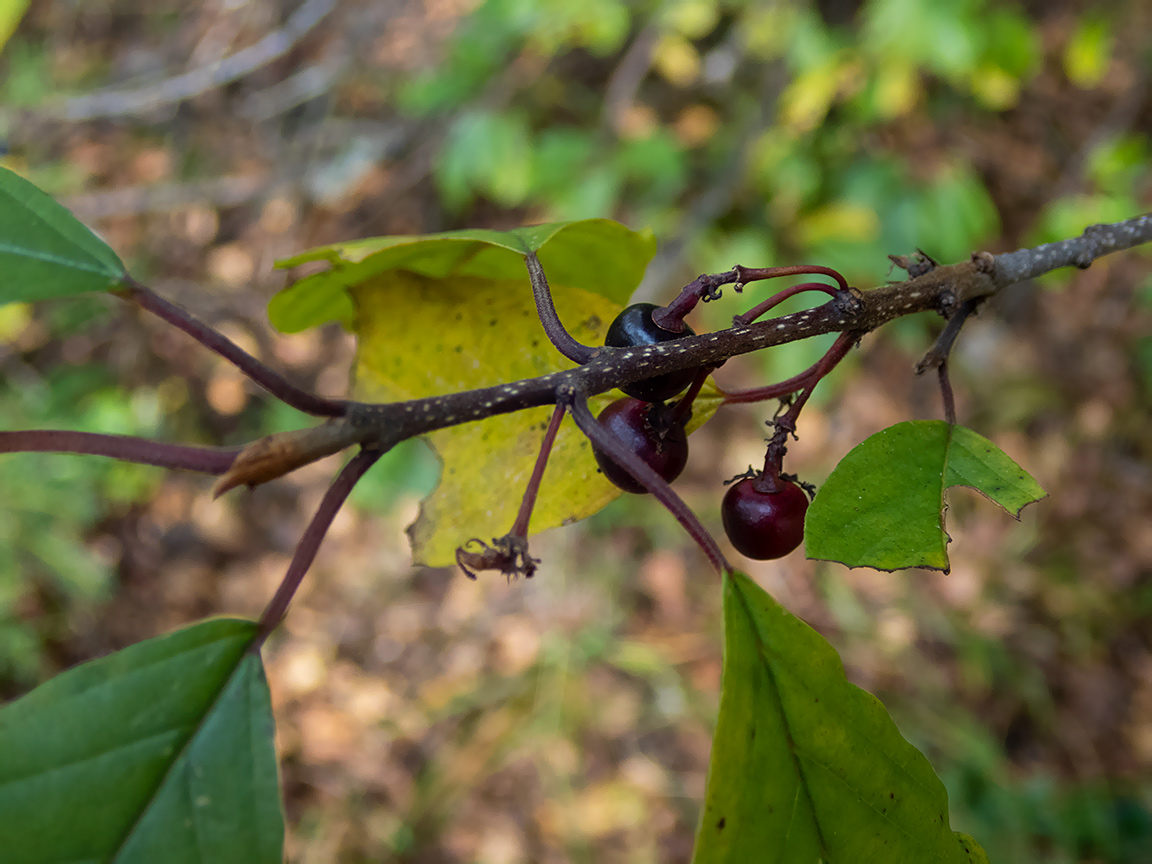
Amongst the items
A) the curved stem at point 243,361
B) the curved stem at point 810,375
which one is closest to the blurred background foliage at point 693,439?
the curved stem at point 810,375

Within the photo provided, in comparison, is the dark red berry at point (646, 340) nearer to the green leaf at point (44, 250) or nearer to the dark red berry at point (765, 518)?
the dark red berry at point (765, 518)

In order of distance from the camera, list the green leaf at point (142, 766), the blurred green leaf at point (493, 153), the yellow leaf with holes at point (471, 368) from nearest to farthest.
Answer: the green leaf at point (142, 766) → the yellow leaf with holes at point (471, 368) → the blurred green leaf at point (493, 153)

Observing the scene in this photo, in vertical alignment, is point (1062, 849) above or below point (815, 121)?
below

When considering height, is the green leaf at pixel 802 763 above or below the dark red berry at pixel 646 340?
below

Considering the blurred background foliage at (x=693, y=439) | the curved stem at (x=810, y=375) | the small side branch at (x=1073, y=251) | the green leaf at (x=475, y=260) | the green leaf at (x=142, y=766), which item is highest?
the blurred background foliage at (x=693, y=439)

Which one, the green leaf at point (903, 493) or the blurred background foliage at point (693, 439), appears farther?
the blurred background foliage at point (693, 439)

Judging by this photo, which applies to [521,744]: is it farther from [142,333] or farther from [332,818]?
[142,333]

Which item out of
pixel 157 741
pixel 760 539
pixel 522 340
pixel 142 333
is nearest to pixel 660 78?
pixel 142 333

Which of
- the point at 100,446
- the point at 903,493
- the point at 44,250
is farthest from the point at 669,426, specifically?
the point at 44,250
